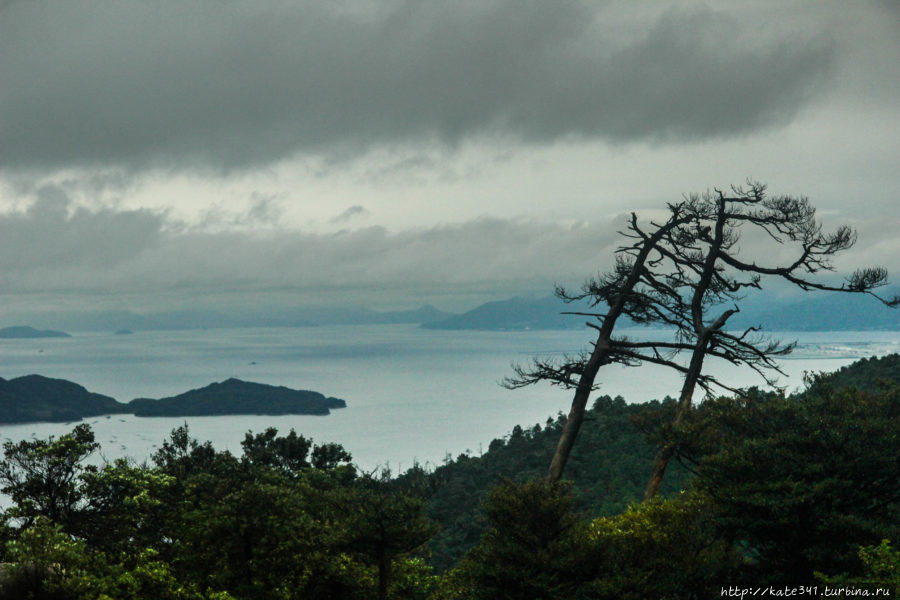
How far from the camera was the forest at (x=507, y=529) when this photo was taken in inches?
512

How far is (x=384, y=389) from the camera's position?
4262 inches

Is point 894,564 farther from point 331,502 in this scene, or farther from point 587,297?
point 331,502

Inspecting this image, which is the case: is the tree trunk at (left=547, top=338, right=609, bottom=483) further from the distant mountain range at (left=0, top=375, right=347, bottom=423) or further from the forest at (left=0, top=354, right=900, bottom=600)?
the distant mountain range at (left=0, top=375, right=347, bottom=423)

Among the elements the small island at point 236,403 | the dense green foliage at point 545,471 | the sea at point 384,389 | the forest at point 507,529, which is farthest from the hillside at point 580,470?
the small island at point 236,403

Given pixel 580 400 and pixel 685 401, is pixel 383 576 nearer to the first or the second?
pixel 580 400

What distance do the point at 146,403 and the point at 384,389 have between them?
37.1 m

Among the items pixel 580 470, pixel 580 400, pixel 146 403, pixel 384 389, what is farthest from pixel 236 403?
pixel 580 400

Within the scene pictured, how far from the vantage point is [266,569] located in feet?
46.0

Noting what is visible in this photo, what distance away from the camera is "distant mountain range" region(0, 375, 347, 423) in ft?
234

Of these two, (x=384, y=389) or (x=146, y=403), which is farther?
(x=384, y=389)

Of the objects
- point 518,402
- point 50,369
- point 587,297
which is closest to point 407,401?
point 518,402

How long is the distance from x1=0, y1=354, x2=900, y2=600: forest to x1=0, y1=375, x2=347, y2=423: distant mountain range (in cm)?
6122

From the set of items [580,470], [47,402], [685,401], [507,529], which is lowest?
[580,470]

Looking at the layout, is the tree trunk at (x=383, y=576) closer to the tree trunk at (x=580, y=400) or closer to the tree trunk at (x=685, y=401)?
the tree trunk at (x=580, y=400)
